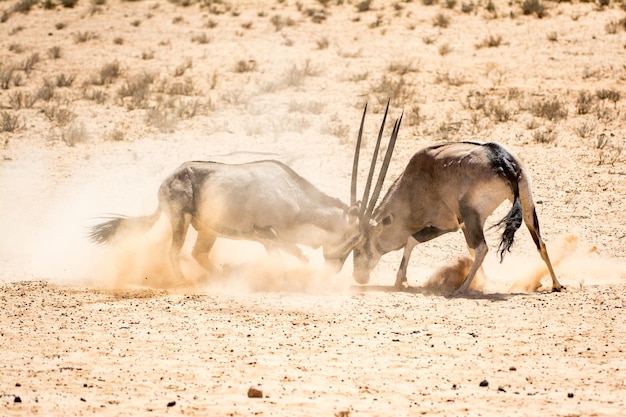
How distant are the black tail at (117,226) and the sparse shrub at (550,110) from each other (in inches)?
385

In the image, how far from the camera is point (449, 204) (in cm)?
1114

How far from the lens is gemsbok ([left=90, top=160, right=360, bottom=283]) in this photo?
11312 mm

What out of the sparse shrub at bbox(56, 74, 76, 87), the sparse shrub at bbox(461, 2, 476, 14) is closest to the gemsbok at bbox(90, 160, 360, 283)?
the sparse shrub at bbox(56, 74, 76, 87)

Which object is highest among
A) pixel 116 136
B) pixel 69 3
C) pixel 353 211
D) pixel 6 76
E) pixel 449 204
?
pixel 449 204

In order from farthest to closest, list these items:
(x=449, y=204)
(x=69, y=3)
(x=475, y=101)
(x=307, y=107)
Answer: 1. (x=69, y=3)
2. (x=475, y=101)
3. (x=307, y=107)
4. (x=449, y=204)

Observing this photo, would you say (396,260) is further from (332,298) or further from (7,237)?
(7,237)

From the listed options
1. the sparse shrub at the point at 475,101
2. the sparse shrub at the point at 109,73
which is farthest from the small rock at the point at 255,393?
the sparse shrub at the point at 109,73

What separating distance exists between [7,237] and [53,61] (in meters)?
12.1

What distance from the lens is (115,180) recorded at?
53.1 feet

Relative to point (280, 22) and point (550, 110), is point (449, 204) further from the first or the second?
point (280, 22)

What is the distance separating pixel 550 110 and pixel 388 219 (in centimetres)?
855

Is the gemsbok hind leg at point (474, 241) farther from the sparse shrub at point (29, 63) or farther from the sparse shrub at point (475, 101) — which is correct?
the sparse shrub at point (29, 63)

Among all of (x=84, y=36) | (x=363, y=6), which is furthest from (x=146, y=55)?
(x=363, y=6)

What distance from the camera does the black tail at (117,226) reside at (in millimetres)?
11898
